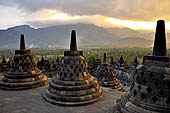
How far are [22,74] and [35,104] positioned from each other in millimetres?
3814

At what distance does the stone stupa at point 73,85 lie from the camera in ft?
32.0

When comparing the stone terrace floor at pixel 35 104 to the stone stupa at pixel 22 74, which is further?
the stone stupa at pixel 22 74

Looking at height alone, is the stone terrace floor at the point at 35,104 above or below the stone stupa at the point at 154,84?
below

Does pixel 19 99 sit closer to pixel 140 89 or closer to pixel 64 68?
pixel 64 68

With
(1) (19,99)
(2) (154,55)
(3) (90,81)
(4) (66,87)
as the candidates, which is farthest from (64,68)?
(2) (154,55)

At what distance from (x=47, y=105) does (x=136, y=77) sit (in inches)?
240

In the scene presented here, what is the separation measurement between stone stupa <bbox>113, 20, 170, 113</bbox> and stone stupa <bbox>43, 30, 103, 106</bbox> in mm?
4342

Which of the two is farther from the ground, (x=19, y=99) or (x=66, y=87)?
(x=66, y=87)

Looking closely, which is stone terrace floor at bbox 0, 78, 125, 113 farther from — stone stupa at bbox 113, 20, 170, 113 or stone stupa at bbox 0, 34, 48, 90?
stone stupa at bbox 113, 20, 170, 113

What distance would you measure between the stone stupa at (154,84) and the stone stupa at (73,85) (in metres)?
4.34

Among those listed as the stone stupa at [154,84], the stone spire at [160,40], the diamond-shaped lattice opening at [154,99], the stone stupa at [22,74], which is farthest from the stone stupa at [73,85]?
the stone spire at [160,40]

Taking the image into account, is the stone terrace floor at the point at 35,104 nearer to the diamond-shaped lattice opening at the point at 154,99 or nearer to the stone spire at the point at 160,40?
the diamond-shaped lattice opening at the point at 154,99

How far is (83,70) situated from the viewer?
34.7ft

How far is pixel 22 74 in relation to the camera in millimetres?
12734
